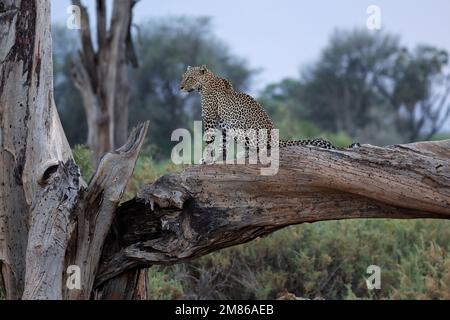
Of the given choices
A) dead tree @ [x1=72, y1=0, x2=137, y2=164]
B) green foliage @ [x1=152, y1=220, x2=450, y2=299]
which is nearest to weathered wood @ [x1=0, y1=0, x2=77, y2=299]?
green foliage @ [x1=152, y1=220, x2=450, y2=299]

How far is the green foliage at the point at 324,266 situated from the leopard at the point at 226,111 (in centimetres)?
257

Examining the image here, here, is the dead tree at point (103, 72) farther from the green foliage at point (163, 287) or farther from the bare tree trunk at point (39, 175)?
the bare tree trunk at point (39, 175)

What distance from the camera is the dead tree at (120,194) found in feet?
17.0

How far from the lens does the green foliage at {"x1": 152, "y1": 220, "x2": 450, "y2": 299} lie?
855 cm

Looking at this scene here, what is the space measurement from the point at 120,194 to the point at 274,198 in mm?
1031

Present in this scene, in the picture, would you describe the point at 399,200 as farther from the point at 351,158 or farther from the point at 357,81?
the point at 357,81

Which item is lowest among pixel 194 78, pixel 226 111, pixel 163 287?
pixel 163 287

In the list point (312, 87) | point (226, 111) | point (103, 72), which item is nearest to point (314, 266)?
point (226, 111)

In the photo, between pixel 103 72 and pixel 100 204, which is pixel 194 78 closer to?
pixel 100 204

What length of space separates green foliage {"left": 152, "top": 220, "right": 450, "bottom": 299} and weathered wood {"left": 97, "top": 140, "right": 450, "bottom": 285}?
9.05 feet

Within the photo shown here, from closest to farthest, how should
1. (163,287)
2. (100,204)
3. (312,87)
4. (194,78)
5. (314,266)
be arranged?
(100,204) < (194,78) < (163,287) < (314,266) < (312,87)

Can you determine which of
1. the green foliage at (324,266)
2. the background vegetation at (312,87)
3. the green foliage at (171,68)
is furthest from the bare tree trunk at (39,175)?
the green foliage at (171,68)

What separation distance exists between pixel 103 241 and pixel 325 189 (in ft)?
5.17

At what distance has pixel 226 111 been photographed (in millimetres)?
6250
